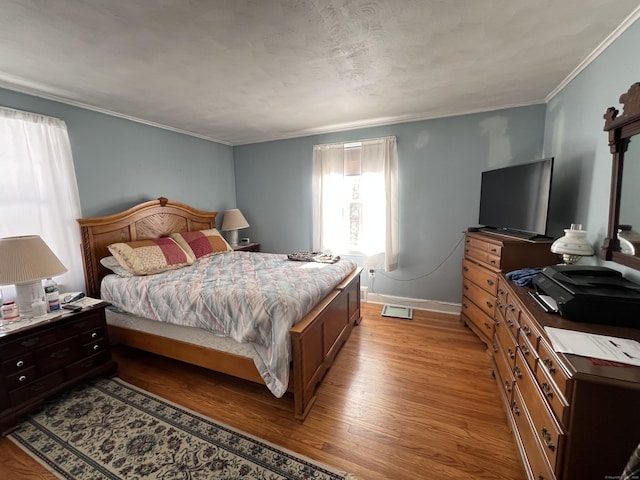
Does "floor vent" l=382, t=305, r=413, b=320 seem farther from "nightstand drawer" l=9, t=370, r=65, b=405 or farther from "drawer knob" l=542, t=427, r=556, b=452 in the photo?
"nightstand drawer" l=9, t=370, r=65, b=405

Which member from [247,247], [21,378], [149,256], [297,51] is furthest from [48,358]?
[297,51]

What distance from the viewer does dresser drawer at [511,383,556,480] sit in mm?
1080

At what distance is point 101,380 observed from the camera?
2.18 metres

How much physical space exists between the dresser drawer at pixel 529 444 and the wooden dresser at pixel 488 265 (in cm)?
93

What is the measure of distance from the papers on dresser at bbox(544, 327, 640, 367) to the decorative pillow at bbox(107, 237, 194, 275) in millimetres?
3041

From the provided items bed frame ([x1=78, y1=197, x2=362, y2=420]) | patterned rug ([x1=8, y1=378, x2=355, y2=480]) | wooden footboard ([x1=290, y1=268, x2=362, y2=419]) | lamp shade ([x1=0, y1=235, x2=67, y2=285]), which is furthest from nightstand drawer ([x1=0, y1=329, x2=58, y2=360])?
wooden footboard ([x1=290, y1=268, x2=362, y2=419])

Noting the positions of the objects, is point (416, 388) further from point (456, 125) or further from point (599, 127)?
point (456, 125)

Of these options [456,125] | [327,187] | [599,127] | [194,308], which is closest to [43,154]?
[194,308]

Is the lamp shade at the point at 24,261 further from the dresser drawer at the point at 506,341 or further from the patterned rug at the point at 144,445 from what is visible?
the dresser drawer at the point at 506,341

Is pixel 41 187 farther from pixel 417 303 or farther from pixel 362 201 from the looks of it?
pixel 417 303

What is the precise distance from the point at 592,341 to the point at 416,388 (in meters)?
1.29

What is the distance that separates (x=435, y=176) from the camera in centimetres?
330

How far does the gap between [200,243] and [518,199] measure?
11.6ft

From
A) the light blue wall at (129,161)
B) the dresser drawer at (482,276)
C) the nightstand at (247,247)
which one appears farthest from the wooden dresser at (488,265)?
the light blue wall at (129,161)
